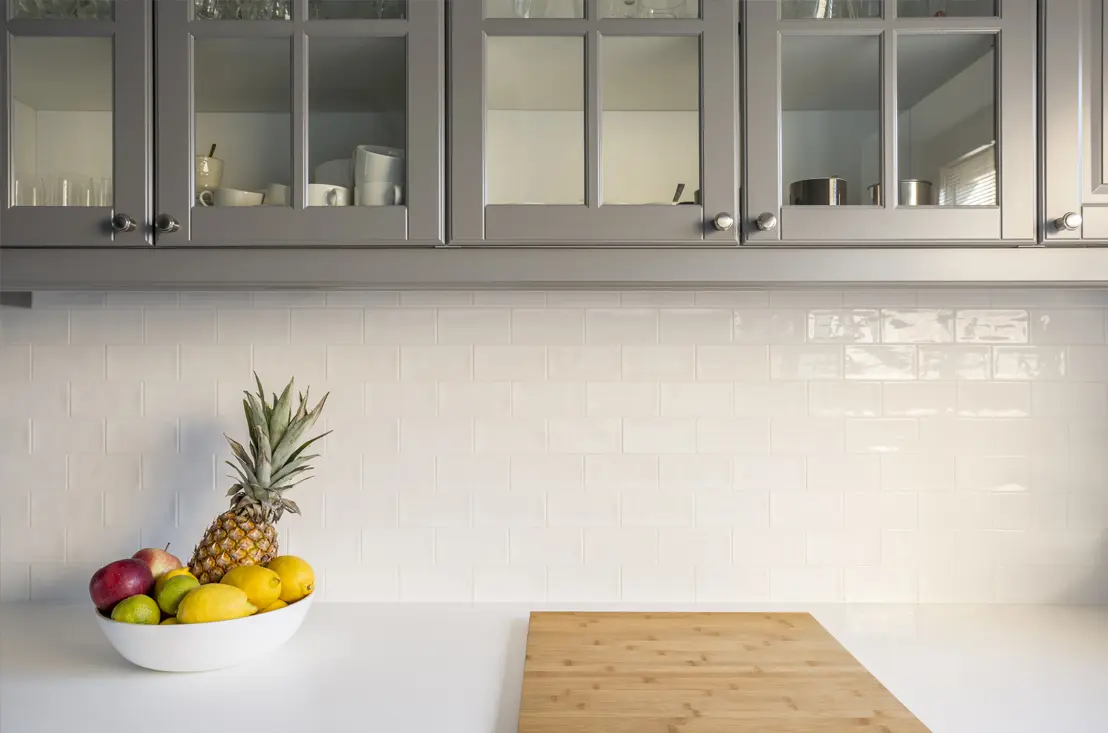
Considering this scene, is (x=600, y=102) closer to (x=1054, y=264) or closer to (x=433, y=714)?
(x=1054, y=264)

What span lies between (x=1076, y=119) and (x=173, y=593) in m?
1.62

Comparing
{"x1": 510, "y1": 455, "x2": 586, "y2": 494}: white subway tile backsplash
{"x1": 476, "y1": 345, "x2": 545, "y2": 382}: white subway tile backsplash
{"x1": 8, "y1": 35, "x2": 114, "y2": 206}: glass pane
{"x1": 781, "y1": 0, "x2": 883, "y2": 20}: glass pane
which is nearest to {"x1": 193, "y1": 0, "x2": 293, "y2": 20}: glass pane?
{"x1": 8, "y1": 35, "x2": 114, "y2": 206}: glass pane

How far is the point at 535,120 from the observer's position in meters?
1.20

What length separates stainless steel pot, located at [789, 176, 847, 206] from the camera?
4.00 feet

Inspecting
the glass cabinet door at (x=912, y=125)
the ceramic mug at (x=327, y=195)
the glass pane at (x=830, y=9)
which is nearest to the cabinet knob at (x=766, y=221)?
the glass cabinet door at (x=912, y=125)

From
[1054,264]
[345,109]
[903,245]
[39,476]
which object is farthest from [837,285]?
[39,476]

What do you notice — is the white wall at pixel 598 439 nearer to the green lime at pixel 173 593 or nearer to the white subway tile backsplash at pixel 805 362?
the white subway tile backsplash at pixel 805 362

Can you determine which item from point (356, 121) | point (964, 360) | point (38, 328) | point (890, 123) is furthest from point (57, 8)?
point (964, 360)

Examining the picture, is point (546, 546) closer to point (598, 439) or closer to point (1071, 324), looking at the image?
point (598, 439)

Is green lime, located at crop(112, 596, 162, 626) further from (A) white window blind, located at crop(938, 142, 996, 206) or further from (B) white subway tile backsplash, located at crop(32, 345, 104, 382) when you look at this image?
(A) white window blind, located at crop(938, 142, 996, 206)

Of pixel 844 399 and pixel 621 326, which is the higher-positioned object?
pixel 621 326

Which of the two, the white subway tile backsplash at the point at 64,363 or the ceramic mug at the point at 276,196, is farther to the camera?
the white subway tile backsplash at the point at 64,363

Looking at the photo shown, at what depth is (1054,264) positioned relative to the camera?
123cm

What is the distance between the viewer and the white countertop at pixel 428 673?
3.44ft
